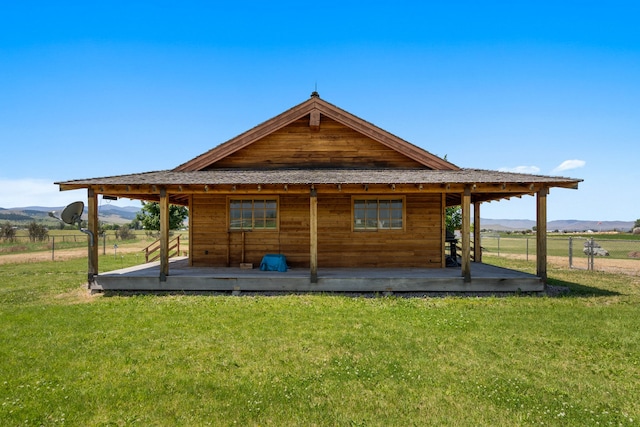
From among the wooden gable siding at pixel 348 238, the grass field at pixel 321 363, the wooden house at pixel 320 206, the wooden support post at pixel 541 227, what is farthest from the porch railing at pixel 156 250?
the wooden support post at pixel 541 227

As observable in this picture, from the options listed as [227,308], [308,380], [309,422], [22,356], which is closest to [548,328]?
[308,380]

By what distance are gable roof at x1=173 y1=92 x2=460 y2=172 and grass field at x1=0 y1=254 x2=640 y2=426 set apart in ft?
17.2

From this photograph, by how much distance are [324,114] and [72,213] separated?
333 inches

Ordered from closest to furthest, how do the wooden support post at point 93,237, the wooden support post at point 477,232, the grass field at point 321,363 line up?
the grass field at point 321,363 < the wooden support post at point 93,237 < the wooden support post at point 477,232

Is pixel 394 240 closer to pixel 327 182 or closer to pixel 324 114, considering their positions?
pixel 327 182

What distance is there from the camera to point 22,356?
587 centimetres

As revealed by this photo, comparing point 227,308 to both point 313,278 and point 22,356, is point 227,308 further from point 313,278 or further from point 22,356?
point 22,356

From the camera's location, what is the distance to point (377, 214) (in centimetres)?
1316

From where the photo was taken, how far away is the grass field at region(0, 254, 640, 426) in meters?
4.18

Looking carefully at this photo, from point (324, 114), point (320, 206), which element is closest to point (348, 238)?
point (320, 206)

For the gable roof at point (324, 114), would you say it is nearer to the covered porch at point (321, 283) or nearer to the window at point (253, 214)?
the window at point (253, 214)

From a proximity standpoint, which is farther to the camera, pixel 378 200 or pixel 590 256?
pixel 590 256

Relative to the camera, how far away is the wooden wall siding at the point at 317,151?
1336cm

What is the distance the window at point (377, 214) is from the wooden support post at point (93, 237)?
25.6ft
